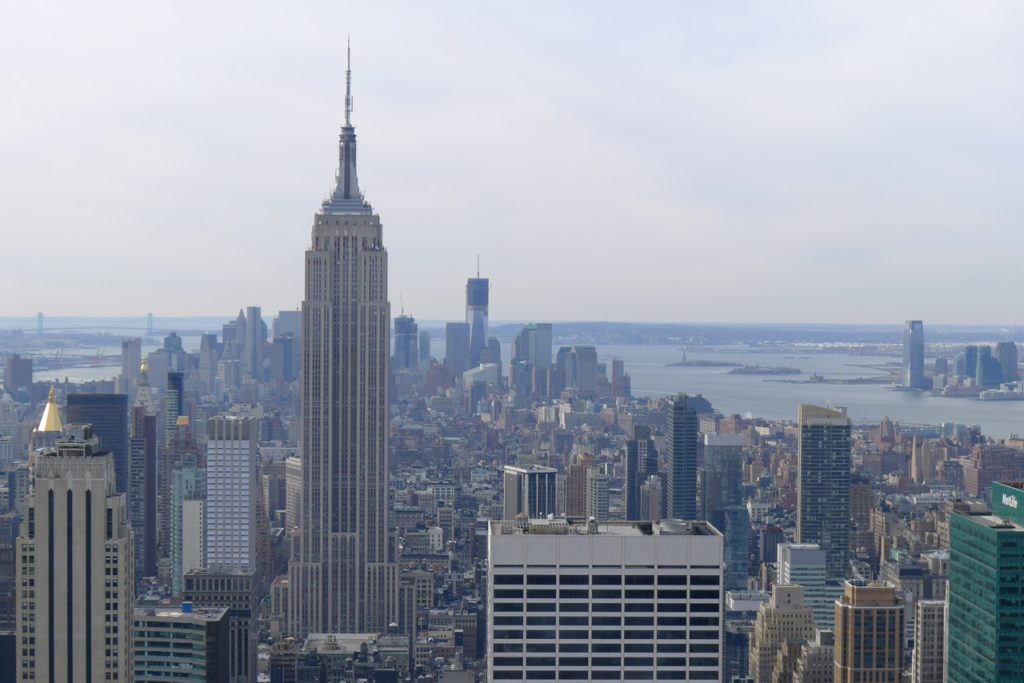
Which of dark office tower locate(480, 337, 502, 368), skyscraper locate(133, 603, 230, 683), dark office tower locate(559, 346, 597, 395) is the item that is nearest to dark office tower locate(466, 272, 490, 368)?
dark office tower locate(480, 337, 502, 368)

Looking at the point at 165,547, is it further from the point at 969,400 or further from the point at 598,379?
the point at 598,379

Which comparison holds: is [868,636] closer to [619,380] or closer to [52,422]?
[52,422]

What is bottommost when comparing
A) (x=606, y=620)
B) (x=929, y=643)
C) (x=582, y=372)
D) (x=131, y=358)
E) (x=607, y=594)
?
(x=929, y=643)

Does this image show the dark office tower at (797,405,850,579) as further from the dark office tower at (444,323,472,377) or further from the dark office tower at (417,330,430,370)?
the dark office tower at (444,323,472,377)

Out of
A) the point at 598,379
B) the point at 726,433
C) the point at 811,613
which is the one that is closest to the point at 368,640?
the point at 811,613

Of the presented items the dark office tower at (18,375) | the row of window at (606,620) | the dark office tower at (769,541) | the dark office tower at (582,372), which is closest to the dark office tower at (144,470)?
the dark office tower at (18,375)

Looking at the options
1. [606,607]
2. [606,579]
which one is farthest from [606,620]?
[606,579]
